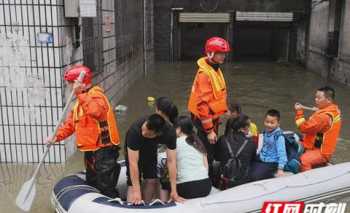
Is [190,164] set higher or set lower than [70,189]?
higher

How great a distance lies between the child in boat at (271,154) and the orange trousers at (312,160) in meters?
0.34

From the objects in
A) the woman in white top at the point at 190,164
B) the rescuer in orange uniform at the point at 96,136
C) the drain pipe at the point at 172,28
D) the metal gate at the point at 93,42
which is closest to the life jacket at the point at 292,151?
the woman in white top at the point at 190,164

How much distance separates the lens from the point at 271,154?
4645 mm

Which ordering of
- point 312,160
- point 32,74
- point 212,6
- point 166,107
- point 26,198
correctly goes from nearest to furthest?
point 166,107 < point 26,198 < point 312,160 < point 32,74 < point 212,6

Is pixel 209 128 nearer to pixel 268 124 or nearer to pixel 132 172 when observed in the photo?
pixel 268 124

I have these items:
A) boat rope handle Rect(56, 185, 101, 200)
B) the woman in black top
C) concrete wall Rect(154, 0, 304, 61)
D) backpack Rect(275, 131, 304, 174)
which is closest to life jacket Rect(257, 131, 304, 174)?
backpack Rect(275, 131, 304, 174)

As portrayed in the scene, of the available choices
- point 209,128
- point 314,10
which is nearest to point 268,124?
point 209,128

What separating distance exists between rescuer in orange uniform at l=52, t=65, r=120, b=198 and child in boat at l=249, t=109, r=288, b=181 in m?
1.47

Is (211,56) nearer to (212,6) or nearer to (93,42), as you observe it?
(93,42)

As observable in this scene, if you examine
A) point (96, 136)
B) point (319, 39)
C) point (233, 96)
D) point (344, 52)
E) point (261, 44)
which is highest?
point (319, 39)

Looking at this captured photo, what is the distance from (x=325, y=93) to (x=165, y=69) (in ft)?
39.7

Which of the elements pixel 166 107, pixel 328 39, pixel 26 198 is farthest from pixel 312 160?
pixel 328 39

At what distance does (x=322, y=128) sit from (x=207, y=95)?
1.34m

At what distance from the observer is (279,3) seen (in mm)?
Answer: 18781
